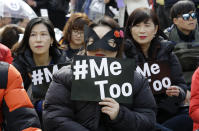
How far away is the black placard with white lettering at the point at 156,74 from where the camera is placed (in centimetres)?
376

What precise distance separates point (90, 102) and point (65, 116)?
7.7 inches

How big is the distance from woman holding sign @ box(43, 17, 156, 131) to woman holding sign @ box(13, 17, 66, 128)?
125cm

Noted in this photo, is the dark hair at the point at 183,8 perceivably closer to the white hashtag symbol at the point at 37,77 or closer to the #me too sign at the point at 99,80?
the white hashtag symbol at the point at 37,77

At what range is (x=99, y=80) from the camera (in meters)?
2.56

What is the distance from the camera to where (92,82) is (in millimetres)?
2557

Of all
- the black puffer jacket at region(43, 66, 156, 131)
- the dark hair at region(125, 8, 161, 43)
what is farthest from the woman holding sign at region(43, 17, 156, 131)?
the dark hair at region(125, 8, 161, 43)

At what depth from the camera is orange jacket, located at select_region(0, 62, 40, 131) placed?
2373 millimetres

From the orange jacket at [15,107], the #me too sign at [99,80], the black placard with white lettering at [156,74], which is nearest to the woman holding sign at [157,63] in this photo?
the black placard with white lettering at [156,74]

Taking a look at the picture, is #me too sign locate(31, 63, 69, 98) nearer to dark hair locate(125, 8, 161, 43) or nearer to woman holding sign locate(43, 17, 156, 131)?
woman holding sign locate(43, 17, 156, 131)

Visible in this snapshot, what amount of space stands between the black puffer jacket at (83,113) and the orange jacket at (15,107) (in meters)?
0.15

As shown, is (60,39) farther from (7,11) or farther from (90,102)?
(90,102)

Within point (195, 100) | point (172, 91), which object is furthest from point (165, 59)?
point (195, 100)

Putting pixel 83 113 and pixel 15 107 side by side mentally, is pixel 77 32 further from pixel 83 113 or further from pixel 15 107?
pixel 15 107

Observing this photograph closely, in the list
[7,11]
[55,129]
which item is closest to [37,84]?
[55,129]
